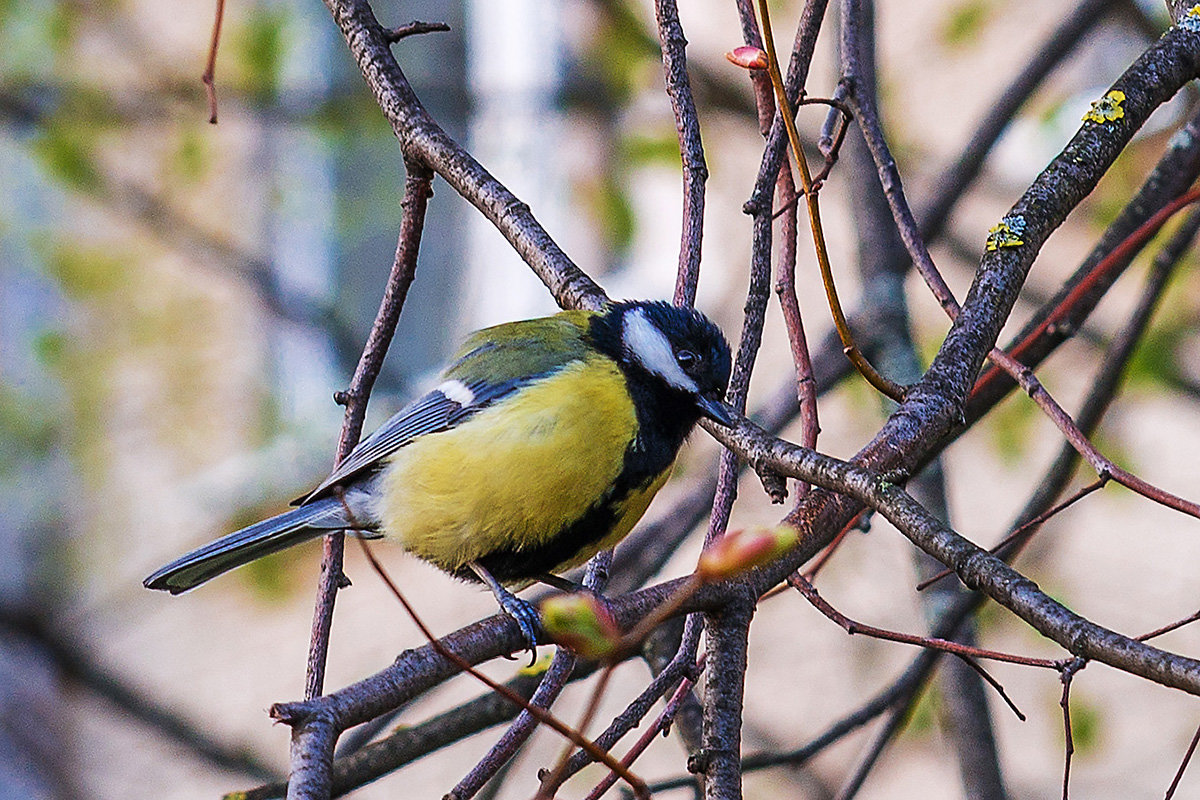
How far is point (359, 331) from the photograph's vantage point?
4.43 metres

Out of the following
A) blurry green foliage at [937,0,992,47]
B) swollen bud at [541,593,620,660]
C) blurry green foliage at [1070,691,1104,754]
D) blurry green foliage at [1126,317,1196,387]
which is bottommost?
swollen bud at [541,593,620,660]

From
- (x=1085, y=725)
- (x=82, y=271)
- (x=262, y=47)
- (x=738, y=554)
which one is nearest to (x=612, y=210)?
(x=262, y=47)

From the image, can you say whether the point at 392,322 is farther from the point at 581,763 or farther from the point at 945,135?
the point at 945,135

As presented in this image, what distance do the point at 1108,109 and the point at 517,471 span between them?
2.55 ft

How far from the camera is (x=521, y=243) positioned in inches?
56.3

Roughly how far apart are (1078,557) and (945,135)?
1.39 m

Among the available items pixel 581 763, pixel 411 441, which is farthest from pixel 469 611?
pixel 581 763

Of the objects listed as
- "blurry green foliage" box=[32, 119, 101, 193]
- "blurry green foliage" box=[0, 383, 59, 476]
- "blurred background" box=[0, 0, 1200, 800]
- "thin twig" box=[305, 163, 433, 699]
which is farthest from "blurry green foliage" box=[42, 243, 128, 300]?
"thin twig" box=[305, 163, 433, 699]

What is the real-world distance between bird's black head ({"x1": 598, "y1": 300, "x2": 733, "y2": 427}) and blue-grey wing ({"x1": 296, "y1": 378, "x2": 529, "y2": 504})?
156mm

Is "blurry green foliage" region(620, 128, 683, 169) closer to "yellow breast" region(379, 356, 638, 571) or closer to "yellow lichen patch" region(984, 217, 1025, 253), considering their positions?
"yellow breast" region(379, 356, 638, 571)

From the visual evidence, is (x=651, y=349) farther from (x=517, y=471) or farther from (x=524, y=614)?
(x=524, y=614)

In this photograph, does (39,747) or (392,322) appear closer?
(392,322)

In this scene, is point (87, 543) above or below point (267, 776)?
above

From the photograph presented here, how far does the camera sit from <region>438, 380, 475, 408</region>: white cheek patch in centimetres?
167
